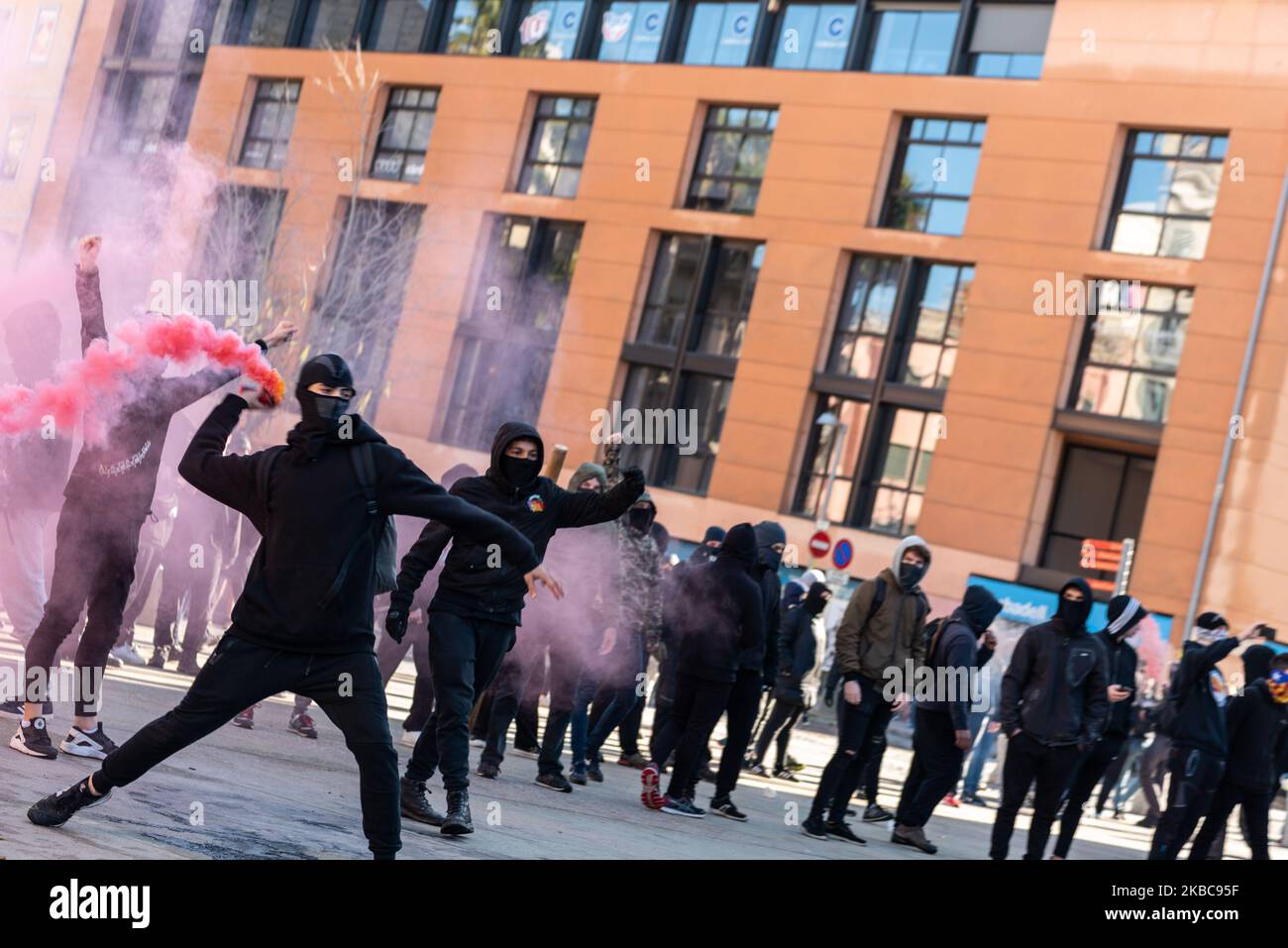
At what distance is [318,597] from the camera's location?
6.04m

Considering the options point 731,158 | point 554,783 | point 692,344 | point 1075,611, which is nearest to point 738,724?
point 554,783

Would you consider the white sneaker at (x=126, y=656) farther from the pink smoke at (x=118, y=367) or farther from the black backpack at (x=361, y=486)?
the black backpack at (x=361, y=486)

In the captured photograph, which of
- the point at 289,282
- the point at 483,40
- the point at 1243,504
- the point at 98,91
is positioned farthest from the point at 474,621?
the point at 483,40

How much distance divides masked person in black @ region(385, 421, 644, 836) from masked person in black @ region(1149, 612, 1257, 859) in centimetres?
551

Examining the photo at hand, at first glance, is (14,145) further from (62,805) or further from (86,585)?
(62,805)

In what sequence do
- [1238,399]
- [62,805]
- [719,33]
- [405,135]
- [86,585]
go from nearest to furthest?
[62,805]
[86,585]
[1238,399]
[719,33]
[405,135]

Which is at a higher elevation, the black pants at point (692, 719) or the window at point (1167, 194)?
the window at point (1167, 194)

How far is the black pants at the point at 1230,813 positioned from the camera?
39.2 feet

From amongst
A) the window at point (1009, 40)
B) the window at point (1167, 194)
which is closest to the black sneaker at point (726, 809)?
the window at point (1167, 194)

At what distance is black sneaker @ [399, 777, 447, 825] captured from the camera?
7938 mm

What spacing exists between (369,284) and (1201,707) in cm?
2750

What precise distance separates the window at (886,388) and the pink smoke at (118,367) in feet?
78.3

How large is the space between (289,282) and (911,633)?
25328mm

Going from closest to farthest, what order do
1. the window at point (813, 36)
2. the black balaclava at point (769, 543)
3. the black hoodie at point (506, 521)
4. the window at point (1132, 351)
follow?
the black hoodie at point (506, 521), the black balaclava at point (769, 543), the window at point (1132, 351), the window at point (813, 36)
